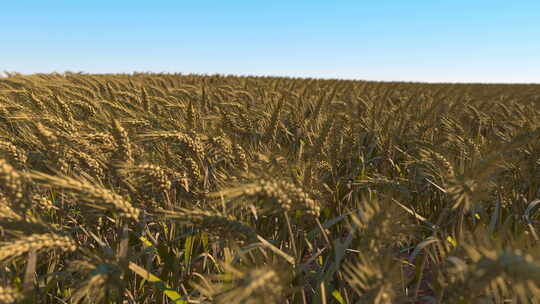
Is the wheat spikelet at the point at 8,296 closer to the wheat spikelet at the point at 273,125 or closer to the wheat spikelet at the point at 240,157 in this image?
the wheat spikelet at the point at 240,157

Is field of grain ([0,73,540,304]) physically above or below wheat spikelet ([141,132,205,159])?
below

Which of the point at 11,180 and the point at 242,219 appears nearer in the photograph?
the point at 11,180

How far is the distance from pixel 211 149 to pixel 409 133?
185 cm

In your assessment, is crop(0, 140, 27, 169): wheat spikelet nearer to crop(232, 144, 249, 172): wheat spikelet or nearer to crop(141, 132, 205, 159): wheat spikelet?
crop(141, 132, 205, 159): wheat spikelet

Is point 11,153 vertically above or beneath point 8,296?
above


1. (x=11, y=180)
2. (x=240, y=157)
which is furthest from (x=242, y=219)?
(x=11, y=180)

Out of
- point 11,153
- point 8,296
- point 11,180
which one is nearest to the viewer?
point 8,296

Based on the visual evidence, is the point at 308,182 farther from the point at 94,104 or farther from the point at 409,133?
the point at 94,104

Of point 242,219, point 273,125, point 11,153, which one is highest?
point 273,125

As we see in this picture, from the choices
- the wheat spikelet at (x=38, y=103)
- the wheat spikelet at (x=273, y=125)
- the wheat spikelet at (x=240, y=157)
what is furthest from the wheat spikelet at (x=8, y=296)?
the wheat spikelet at (x=38, y=103)

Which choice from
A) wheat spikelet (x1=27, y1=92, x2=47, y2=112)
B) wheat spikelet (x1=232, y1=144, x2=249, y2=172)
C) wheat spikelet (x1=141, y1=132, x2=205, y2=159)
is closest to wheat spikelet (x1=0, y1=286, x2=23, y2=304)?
wheat spikelet (x1=141, y1=132, x2=205, y2=159)

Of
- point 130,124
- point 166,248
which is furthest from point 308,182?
point 130,124

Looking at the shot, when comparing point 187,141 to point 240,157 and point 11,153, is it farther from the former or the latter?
point 11,153

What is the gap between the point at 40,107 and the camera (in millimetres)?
2461
